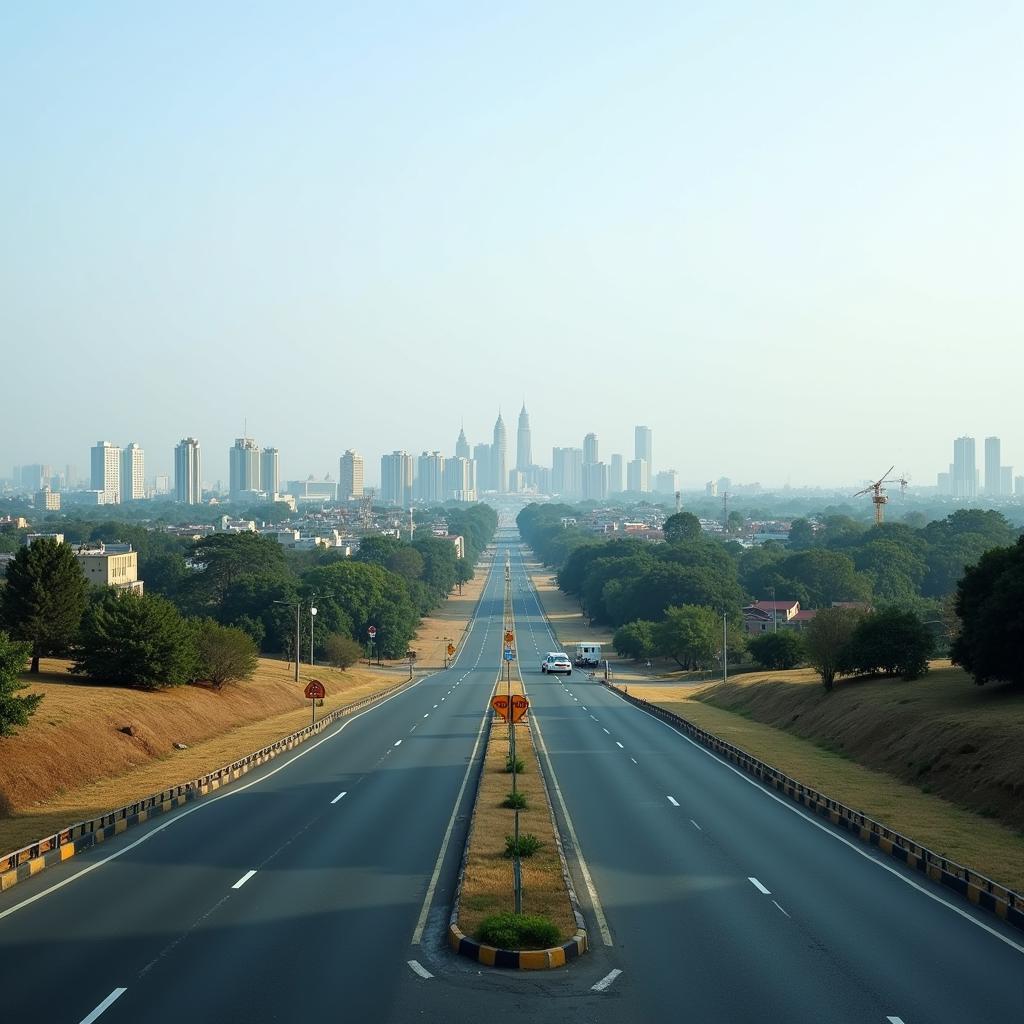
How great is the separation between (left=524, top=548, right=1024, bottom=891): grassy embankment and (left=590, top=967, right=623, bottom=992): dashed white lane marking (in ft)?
31.3

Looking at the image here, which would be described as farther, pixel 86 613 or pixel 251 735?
pixel 86 613

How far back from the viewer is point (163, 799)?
3198 cm

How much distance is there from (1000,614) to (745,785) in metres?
13.1

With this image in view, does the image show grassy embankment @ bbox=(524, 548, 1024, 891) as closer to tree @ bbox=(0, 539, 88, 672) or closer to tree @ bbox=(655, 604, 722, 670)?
tree @ bbox=(0, 539, 88, 672)

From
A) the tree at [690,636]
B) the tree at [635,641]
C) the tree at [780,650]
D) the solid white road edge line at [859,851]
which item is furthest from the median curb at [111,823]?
the tree at [635,641]

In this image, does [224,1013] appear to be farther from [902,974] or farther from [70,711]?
[70,711]

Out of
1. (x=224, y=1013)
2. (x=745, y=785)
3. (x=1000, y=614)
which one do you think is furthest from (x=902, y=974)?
(x=1000, y=614)

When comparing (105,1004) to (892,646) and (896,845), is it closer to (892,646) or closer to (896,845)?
(896,845)

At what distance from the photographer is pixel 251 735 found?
51656 mm

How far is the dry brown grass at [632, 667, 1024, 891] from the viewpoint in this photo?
28.0m

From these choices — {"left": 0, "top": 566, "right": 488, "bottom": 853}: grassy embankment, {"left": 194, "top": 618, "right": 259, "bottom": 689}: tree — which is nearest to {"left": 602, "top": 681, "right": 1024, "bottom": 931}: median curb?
{"left": 0, "top": 566, "right": 488, "bottom": 853}: grassy embankment

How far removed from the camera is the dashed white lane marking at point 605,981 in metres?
16.0

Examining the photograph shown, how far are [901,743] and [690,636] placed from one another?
54.3 meters

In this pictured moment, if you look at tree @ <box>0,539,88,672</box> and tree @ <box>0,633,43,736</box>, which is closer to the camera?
tree @ <box>0,633,43,736</box>
